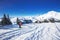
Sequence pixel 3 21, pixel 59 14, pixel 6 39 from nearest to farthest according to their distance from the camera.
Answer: pixel 6 39
pixel 3 21
pixel 59 14

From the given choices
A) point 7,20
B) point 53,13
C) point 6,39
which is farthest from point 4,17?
point 53,13

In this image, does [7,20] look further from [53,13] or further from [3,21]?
[53,13]

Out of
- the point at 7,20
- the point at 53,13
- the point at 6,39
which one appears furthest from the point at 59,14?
the point at 6,39

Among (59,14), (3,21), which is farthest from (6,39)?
(59,14)

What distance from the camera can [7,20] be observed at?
34.0 m

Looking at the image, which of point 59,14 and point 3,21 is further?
point 59,14

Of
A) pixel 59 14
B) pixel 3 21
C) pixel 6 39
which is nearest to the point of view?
pixel 6 39

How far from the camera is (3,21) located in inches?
1299

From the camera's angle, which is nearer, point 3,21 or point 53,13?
point 3,21

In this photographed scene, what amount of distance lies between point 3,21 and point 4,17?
5.57 ft

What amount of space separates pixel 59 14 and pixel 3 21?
5653cm

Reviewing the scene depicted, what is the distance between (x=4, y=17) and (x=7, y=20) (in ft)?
4.40

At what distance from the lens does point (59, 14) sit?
8112 cm

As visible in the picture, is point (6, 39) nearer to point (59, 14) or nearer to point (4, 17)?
point (4, 17)
